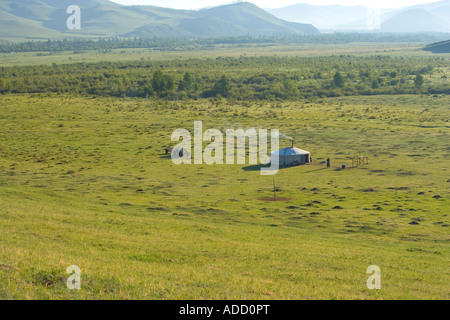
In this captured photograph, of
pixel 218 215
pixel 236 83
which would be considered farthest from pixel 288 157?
pixel 236 83

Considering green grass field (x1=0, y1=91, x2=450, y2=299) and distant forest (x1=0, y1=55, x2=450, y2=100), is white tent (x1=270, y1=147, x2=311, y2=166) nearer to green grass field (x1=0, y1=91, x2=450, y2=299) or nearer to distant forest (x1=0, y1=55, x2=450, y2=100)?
green grass field (x1=0, y1=91, x2=450, y2=299)

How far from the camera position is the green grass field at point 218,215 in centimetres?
1669

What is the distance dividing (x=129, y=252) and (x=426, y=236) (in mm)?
15301

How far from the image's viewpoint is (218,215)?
108 ft

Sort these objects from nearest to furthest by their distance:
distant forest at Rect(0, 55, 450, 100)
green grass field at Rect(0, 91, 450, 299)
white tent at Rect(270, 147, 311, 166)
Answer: green grass field at Rect(0, 91, 450, 299) < white tent at Rect(270, 147, 311, 166) < distant forest at Rect(0, 55, 450, 100)

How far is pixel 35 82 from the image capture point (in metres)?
122

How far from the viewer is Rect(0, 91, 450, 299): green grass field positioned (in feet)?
54.7

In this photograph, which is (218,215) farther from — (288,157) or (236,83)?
(236,83)

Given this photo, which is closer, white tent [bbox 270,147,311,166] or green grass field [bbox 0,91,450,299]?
green grass field [bbox 0,91,450,299]

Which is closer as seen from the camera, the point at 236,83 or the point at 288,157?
the point at 288,157

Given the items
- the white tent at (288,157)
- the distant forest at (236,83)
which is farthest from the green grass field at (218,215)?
the distant forest at (236,83)

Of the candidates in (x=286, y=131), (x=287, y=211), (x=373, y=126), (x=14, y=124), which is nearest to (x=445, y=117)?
(x=373, y=126)

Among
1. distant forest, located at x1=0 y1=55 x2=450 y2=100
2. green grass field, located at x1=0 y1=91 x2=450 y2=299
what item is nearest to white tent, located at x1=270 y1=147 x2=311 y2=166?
green grass field, located at x1=0 y1=91 x2=450 y2=299

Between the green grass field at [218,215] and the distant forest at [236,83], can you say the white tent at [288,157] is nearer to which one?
the green grass field at [218,215]
